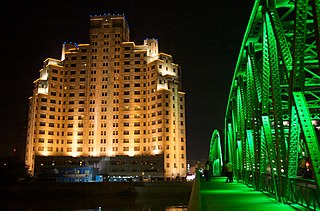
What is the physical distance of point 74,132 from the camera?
107000mm

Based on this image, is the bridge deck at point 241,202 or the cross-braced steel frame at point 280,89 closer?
the cross-braced steel frame at point 280,89

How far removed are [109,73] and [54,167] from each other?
33203 mm

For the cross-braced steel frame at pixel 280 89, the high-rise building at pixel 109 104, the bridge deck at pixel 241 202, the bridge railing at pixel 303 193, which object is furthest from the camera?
the high-rise building at pixel 109 104

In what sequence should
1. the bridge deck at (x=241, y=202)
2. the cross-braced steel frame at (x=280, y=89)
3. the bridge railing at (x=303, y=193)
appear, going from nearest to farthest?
the cross-braced steel frame at (x=280, y=89)
the bridge railing at (x=303, y=193)
the bridge deck at (x=241, y=202)

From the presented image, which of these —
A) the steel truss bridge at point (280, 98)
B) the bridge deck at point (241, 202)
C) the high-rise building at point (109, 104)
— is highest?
the high-rise building at point (109, 104)

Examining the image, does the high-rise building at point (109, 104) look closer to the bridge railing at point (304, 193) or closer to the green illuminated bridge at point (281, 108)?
the green illuminated bridge at point (281, 108)

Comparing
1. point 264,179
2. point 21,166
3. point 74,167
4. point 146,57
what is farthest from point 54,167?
point 264,179

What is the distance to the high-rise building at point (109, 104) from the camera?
100m

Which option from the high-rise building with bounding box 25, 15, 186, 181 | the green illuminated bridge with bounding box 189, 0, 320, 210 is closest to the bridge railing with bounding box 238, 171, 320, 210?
the green illuminated bridge with bounding box 189, 0, 320, 210

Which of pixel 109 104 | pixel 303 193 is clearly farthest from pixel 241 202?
pixel 109 104

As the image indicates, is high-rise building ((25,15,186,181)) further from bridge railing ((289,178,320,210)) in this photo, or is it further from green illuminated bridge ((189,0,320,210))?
bridge railing ((289,178,320,210))

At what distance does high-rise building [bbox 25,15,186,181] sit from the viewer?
329 feet

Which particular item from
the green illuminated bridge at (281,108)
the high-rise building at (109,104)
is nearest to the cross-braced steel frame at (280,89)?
the green illuminated bridge at (281,108)

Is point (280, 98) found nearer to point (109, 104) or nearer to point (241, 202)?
point (241, 202)
